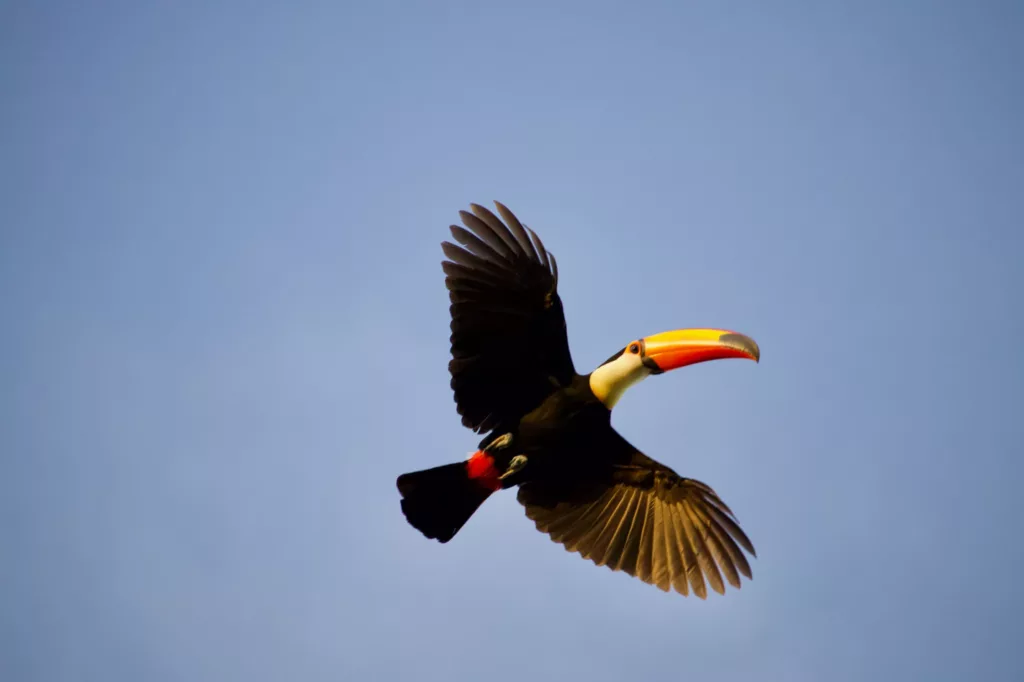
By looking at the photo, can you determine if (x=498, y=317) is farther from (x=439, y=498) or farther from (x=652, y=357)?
Result: (x=439, y=498)

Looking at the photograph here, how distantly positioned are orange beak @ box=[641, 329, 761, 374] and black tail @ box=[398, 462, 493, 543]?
2.66 metres

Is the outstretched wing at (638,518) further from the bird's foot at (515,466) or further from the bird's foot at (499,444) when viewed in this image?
the bird's foot at (499,444)

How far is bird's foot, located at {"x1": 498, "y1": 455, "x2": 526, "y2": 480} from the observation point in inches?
416

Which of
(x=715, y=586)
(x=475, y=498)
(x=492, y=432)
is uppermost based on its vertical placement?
(x=492, y=432)

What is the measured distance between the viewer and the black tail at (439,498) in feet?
34.3

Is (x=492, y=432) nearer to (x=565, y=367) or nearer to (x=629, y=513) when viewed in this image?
(x=565, y=367)

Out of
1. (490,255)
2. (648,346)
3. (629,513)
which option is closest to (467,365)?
(490,255)

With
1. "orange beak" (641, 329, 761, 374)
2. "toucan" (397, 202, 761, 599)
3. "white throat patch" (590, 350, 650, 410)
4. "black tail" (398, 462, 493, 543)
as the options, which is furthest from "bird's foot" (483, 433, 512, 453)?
"orange beak" (641, 329, 761, 374)

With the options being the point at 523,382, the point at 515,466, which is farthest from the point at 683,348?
the point at 515,466

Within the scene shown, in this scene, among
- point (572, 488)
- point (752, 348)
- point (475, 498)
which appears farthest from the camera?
point (572, 488)

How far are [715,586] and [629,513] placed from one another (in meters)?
1.44

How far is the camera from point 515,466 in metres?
10.6

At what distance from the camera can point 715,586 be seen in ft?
36.2

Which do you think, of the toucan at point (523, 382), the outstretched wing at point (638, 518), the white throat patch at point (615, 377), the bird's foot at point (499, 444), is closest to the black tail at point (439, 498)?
the toucan at point (523, 382)
